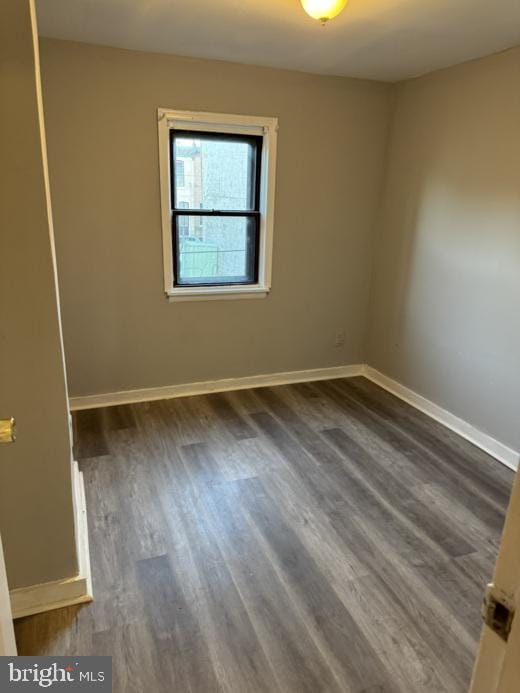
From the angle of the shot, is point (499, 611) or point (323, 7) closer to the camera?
point (499, 611)

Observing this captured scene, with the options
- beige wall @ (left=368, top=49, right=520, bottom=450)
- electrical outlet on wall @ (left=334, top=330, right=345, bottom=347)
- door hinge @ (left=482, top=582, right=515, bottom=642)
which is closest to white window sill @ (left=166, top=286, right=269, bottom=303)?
electrical outlet on wall @ (left=334, top=330, right=345, bottom=347)

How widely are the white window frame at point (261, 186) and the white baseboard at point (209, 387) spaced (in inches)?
27.5

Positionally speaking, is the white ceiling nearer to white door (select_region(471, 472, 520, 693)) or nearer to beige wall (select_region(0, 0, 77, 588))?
beige wall (select_region(0, 0, 77, 588))

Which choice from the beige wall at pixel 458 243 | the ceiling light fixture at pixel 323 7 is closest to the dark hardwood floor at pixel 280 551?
the beige wall at pixel 458 243

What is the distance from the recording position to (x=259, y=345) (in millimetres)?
3836

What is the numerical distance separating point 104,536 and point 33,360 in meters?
1.04

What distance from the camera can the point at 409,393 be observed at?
370 centimetres

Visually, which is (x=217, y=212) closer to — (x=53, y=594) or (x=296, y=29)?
(x=296, y=29)

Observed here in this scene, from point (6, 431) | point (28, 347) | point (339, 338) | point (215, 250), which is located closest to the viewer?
point (6, 431)

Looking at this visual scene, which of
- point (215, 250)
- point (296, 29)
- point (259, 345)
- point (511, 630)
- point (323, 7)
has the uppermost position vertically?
point (296, 29)

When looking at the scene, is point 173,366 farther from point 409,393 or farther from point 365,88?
point 365,88

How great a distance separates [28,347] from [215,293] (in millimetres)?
2134

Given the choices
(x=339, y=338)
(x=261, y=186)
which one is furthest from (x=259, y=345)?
(x=261, y=186)

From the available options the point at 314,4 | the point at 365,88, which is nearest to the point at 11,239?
the point at 314,4
